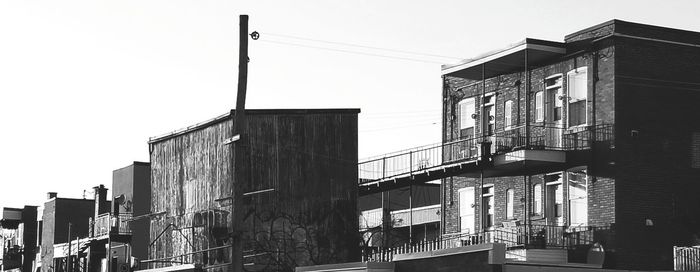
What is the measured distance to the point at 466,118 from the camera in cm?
4572

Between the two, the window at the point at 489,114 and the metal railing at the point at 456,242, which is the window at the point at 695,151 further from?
the window at the point at 489,114

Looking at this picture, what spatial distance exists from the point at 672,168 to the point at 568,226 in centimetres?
371

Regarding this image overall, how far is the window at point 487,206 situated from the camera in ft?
145

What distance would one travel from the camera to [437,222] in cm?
6066

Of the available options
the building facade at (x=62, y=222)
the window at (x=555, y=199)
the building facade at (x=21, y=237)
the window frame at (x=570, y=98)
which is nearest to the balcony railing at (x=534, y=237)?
the window at (x=555, y=199)

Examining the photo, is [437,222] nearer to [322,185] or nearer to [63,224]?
[322,185]

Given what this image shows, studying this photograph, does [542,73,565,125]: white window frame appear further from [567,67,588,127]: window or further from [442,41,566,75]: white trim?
[442,41,566,75]: white trim

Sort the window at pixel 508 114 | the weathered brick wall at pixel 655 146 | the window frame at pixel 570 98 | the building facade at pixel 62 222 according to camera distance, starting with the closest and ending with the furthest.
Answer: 1. the weathered brick wall at pixel 655 146
2. the window frame at pixel 570 98
3. the window at pixel 508 114
4. the building facade at pixel 62 222

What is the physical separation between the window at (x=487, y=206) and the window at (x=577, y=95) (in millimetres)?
5354

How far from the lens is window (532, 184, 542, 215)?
136ft

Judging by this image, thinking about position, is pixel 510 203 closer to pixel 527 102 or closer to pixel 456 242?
pixel 456 242

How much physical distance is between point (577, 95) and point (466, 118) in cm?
647

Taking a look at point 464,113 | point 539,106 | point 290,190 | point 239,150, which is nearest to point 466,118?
point 464,113

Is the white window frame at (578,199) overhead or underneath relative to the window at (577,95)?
underneath
